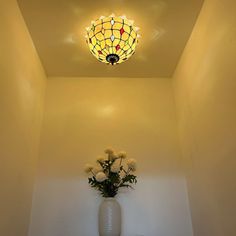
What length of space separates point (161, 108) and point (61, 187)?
1.08 m

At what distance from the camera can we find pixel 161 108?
7.09 feet

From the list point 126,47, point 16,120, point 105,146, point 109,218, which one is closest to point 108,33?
point 126,47

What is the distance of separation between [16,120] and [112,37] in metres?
0.78

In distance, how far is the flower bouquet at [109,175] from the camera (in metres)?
1.65

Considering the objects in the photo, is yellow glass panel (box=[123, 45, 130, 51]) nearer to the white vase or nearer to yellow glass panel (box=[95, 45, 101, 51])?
yellow glass panel (box=[95, 45, 101, 51])

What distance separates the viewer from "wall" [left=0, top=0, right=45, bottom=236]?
1293mm

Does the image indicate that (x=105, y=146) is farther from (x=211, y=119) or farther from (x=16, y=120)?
(x=211, y=119)

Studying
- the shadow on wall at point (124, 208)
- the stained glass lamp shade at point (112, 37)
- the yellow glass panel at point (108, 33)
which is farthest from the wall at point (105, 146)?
the yellow glass panel at point (108, 33)

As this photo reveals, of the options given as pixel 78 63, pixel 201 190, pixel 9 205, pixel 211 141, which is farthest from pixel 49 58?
pixel 201 190

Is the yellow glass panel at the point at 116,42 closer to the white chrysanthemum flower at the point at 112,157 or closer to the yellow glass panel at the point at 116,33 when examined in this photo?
the yellow glass panel at the point at 116,33

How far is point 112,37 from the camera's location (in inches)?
58.0

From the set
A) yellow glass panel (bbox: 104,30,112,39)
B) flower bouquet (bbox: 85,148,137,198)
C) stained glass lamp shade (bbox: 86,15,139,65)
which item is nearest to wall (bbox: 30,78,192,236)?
flower bouquet (bbox: 85,148,137,198)

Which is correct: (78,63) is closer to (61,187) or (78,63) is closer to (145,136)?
(145,136)

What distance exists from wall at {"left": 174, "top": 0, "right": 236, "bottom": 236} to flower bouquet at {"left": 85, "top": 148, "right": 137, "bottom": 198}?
460mm
